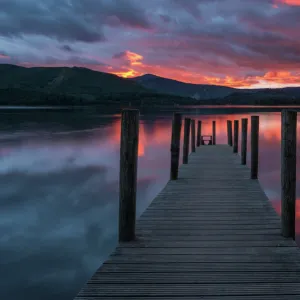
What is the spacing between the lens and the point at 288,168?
511 cm

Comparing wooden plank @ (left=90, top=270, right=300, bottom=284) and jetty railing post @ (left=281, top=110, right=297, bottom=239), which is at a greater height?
jetty railing post @ (left=281, top=110, right=297, bottom=239)

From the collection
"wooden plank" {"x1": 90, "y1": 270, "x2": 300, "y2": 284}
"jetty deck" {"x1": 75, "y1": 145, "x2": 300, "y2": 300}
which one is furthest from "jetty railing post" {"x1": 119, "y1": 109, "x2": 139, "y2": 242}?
"wooden plank" {"x1": 90, "y1": 270, "x2": 300, "y2": 284}

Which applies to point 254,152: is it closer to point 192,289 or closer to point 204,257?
point 204,257

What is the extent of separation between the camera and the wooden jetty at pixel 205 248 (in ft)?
11.8

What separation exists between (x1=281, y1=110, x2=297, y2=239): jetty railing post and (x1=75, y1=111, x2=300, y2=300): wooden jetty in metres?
0.01

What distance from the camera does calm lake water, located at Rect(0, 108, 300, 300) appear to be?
630 cm

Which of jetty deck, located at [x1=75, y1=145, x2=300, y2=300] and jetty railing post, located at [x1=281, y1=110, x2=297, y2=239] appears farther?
jetty railing post, located at [x1=281, y1=110, x2=297, y2=239]

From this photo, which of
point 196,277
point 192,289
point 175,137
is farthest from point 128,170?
point 175,137

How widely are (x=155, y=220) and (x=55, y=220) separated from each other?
166 inches

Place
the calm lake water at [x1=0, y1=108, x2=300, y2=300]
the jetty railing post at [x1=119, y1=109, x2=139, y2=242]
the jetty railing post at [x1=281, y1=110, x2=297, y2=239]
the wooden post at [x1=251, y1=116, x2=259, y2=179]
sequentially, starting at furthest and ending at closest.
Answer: the wooden post at [x1=251, y1=116, x2=259, y2=179]
the calm lake water at [x1=0, y1=108, x2=300, y2=300]
the jetty railing post at [x1=281, y1=110, x2=297, y2=239]
the jetty railing post at [x1=119, y1=109, x2=139, y2=242]

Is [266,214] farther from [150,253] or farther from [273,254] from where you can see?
[150,253]

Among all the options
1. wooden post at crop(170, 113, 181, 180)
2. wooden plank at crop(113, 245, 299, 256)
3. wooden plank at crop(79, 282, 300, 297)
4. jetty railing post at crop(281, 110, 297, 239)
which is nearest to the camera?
wooden plank at crop(79, 282, 300, 297)

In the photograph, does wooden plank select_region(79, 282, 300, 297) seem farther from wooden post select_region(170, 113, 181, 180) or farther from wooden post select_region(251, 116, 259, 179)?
wooden post select_region(251, 116, 259, 179)

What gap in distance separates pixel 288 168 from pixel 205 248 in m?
1.67
